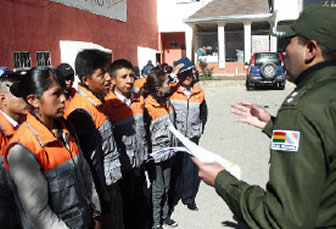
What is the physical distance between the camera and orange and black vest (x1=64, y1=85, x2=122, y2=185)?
8.54 ft

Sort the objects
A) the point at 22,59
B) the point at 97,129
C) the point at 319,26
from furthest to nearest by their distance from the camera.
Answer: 1. the point at 22,59
2. the point at 97,129
3. the point at 319,26

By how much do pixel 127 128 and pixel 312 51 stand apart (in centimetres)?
228

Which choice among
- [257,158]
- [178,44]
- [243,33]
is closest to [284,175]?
[257,158]

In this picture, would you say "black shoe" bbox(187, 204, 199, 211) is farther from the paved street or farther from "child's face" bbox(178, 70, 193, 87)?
"child's face" bbox(178, 70, 193, 87)

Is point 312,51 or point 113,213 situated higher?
point 312,51

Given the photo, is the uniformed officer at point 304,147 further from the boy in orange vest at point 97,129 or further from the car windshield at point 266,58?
the car windshield at point 266,58

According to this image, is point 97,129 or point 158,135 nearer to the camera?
point 97,129

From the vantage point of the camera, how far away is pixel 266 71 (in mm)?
14805

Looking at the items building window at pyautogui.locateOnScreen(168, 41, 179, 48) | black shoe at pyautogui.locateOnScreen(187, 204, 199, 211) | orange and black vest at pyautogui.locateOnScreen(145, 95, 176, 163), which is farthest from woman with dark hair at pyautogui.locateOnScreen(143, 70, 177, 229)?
building window at pyautogui.locateOnScreen(168, 41, 179, 48)

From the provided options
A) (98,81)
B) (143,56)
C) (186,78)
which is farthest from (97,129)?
(143,56)

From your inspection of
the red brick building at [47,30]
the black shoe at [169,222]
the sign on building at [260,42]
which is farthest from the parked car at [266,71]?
the black shoe at [169,222]

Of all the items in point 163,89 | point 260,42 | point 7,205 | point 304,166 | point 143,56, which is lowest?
point 7,205

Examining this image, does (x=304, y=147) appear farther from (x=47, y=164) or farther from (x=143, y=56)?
(x=143, y=56)

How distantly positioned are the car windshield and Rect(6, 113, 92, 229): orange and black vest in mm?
14819
